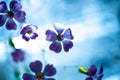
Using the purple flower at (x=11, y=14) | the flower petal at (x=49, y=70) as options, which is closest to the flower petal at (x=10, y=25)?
the purple flower at (x=11, y=14)

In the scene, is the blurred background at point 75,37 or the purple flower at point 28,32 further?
the blurred background at point 75,37

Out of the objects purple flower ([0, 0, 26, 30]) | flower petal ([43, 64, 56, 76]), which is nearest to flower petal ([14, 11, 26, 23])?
purple flower ([0, 0, 26, 30])

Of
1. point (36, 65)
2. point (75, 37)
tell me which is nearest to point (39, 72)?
point (36, 65)

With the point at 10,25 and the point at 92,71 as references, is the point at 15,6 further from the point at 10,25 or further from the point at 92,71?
the point at 92,71

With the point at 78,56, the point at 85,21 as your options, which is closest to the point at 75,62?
the point at 78,56

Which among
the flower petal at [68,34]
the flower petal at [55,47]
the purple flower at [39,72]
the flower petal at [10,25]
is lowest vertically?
the purple flower at [39,72]

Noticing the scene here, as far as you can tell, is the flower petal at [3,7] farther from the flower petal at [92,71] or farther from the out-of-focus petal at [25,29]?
the flower petal at [92,71]

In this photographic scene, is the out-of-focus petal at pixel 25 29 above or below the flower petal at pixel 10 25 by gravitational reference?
below
